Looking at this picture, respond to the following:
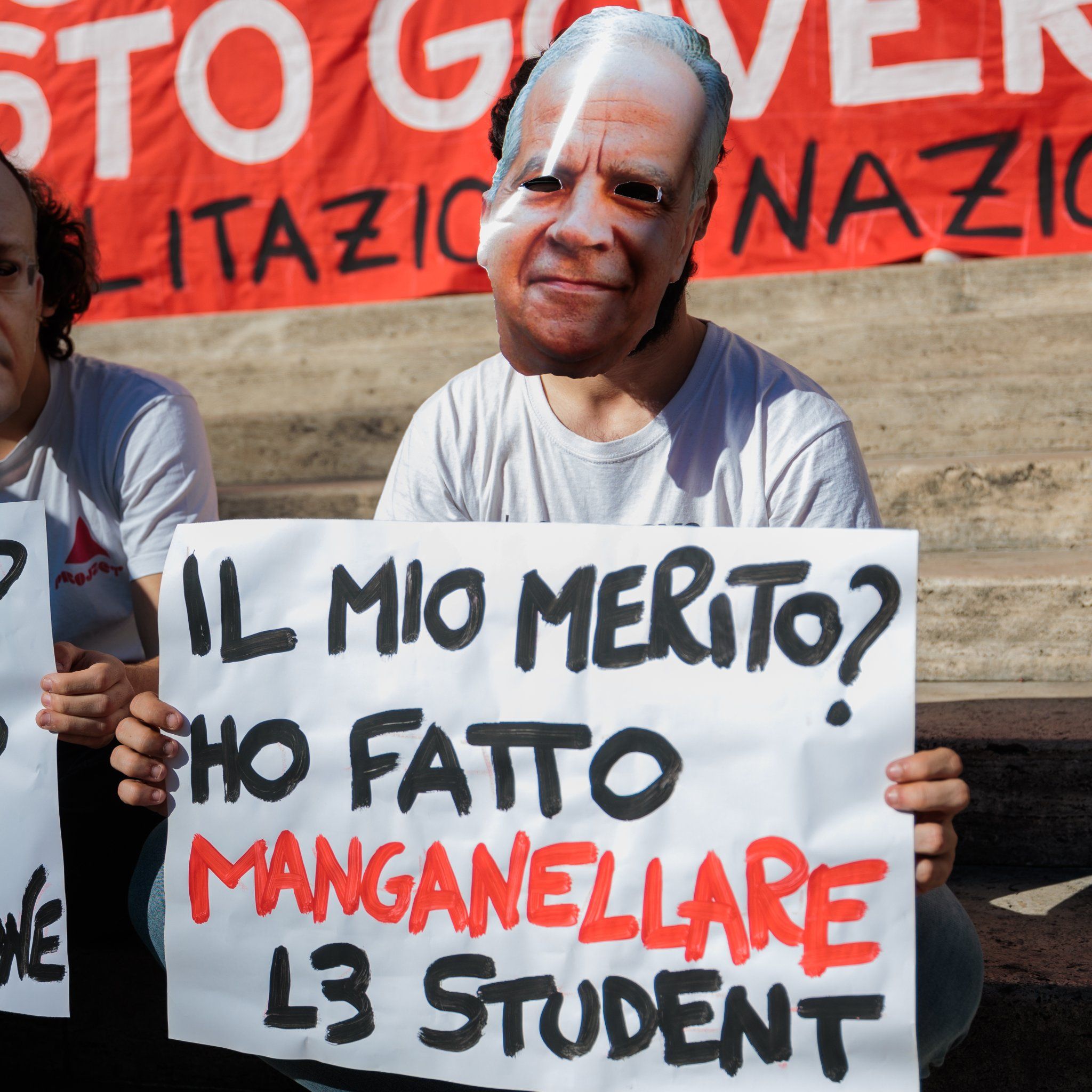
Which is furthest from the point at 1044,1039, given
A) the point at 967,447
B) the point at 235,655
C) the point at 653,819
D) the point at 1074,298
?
the point at 1074,298

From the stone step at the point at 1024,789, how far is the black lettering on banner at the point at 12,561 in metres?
1.37

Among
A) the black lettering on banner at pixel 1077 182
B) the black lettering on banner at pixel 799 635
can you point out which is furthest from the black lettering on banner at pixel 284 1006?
the black lettering on banner at pixel 1077 182

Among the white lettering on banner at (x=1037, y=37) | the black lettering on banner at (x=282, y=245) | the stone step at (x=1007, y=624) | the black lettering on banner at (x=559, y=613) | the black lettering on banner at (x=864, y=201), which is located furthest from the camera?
the black lettering on banner at (x=282, y=245)

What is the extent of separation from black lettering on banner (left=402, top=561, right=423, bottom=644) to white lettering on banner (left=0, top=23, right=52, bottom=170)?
425 centimetres

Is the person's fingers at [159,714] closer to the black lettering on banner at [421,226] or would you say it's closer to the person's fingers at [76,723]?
the person's fingers at [76,723]

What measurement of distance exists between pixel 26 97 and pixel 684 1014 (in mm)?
4815

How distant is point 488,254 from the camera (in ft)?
4.18

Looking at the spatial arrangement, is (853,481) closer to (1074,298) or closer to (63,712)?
(63,712)

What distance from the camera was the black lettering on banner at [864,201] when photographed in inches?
157

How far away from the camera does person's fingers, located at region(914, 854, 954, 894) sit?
1.07m

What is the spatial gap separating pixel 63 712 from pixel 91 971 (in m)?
0.62

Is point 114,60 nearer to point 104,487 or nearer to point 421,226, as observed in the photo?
point 421,226

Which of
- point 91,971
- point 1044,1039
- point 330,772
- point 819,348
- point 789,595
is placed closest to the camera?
point 789,595

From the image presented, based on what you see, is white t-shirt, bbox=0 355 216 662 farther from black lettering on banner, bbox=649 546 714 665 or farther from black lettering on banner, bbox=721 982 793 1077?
black lettering on banner, bbox=721 982 793 1077
